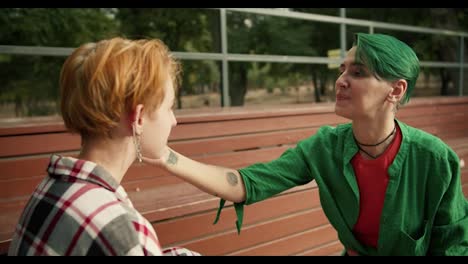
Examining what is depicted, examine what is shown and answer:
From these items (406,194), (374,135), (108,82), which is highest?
(108,82)

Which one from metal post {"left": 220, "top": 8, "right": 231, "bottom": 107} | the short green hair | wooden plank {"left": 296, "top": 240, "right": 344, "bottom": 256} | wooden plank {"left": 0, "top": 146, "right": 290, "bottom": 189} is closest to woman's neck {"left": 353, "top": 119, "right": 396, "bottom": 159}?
the short green hair

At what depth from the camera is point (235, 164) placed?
127 inches

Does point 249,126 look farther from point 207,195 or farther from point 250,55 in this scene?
point 250,55

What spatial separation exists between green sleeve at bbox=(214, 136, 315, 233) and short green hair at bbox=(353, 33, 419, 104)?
45cm

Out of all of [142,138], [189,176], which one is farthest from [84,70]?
[189,176]

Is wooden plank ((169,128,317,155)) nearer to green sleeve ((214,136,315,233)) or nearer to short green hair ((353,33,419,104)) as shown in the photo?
green sleeve ((214,136,315,233))

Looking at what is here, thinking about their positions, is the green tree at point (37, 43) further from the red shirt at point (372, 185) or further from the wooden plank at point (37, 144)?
the red shirt at point (372, 185)

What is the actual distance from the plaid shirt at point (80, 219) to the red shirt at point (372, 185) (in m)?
1.06

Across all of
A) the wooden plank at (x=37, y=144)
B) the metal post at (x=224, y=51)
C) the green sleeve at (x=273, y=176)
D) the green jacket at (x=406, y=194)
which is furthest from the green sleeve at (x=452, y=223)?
the metal post at (x=224, y=51)

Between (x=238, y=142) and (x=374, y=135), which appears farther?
(x=238, y=142)

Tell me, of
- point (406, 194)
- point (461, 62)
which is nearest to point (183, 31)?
point (406, 194)

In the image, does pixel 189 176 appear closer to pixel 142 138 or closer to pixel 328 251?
pixel 142 138

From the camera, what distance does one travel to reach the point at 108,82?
1.17 metres

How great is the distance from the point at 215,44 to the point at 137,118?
3.06m
